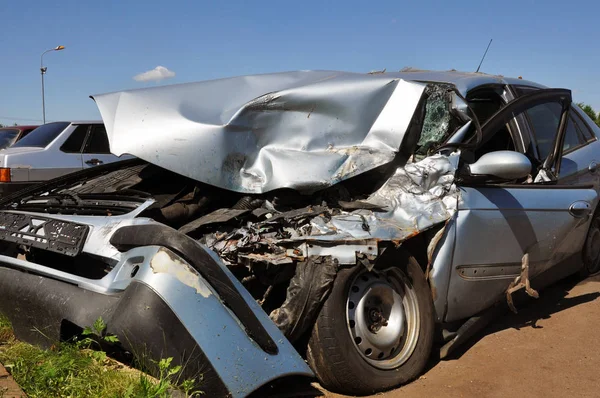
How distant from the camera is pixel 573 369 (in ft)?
12.0

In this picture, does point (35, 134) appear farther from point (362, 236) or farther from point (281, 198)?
point (362, 236)

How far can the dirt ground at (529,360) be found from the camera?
3.32 metres

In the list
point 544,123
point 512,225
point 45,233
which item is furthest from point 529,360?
point 45,233

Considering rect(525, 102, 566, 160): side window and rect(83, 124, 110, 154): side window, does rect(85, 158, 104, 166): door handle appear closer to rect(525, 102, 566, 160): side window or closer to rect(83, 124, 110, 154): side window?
rect(83, 124, 110, 154): side window

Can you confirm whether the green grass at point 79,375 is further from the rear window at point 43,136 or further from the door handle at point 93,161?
the rear window at point 43,136

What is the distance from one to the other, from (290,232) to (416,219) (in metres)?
0.74

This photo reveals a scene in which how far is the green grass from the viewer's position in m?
2.55

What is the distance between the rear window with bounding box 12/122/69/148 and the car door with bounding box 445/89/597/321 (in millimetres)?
7283

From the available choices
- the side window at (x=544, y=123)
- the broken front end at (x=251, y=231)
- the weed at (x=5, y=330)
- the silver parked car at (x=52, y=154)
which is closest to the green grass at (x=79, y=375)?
the broken front end at (x=251, y=231)

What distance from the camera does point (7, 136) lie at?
1107cm

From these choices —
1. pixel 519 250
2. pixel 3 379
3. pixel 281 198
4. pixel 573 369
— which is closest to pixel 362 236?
pixel 281 198

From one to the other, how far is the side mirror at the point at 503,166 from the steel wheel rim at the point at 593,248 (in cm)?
189

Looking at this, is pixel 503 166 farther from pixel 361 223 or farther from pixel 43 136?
pixel 43 136

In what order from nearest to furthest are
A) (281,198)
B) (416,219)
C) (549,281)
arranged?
(416,219), (281,198), (549,281)
